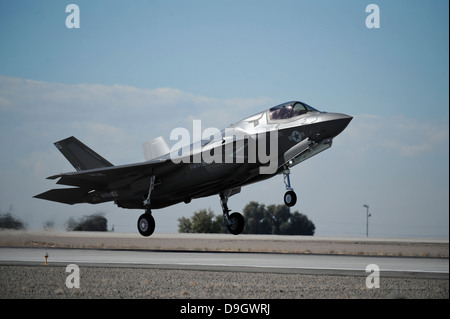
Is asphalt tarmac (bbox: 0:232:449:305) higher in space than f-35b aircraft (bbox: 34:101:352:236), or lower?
lower

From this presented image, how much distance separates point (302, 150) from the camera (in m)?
22.7

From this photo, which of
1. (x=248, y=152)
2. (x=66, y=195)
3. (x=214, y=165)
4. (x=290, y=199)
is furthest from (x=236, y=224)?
(x=66, y=195)

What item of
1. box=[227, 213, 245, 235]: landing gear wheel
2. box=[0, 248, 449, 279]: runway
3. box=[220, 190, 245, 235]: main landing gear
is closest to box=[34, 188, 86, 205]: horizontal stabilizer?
box=[0, 248, 449, 279]: runway

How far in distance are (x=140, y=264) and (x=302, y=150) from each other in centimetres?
1130

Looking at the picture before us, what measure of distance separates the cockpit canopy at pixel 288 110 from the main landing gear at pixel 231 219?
18.7ft

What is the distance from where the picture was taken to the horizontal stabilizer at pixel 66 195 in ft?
94.6

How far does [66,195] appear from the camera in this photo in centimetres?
2916

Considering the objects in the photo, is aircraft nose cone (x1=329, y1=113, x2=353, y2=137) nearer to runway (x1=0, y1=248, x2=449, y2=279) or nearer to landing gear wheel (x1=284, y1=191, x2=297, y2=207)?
landing gear wheel (x1=284, y1=191, x2=297, y2=207)

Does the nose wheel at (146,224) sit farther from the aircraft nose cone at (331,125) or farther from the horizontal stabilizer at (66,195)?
the aircraft nose cone at (331,125)

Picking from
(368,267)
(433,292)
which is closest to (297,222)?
(368,267)

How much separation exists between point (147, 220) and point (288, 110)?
8.97 metres

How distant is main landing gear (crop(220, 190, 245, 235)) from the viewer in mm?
27312

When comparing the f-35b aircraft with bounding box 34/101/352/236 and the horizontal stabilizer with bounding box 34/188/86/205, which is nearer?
the f-35b aircraft with bounding box 34/101/352/236
